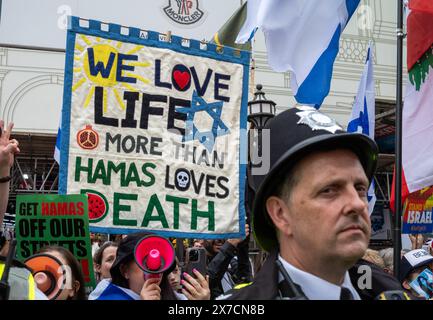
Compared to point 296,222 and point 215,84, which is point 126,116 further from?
point 296,222

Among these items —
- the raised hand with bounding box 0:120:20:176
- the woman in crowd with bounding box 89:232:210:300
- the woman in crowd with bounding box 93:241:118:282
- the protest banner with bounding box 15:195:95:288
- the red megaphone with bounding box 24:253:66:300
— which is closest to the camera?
the red megaphone with bounding box 24:253:66:300

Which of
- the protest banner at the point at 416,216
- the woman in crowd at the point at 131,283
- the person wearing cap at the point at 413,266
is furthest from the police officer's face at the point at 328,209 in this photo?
the protest banner at the point at 416,216

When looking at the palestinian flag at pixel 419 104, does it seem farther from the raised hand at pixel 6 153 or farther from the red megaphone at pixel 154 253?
the raised hand at pixel 6 153

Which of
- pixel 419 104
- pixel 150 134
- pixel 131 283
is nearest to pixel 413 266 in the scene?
pixel 419 104

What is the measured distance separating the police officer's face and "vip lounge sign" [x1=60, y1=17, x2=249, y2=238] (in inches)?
96.7

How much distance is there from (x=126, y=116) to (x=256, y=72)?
39.4 ft

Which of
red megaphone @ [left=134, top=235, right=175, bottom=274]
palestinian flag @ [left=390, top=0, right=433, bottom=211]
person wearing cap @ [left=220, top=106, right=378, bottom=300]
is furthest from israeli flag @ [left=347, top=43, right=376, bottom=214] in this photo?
person wearing cap @ [left=220, top=106, right=378, bottom=300]

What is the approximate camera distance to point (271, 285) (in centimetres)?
142

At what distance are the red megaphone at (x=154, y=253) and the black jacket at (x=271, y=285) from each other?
0.94m

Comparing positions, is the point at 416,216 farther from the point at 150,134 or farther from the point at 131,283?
the point at 131,283

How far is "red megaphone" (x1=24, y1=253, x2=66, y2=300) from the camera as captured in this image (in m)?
2.08

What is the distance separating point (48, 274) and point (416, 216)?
5438 mm

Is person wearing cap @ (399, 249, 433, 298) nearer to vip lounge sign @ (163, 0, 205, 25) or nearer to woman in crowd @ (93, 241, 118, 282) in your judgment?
woman in crowd @ (93, 241, 118, 282)
